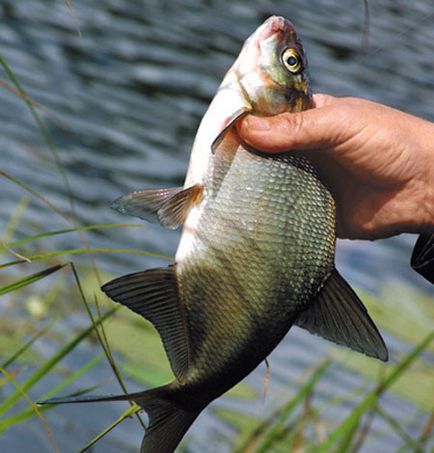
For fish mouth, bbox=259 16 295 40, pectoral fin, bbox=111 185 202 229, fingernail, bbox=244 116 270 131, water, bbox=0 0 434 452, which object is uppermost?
fish mouth, bbox=259 16 295 40

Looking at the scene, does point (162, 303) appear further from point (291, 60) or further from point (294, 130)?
point (291, 60)

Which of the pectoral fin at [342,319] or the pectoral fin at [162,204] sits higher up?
the pectoral fin at [162,204]

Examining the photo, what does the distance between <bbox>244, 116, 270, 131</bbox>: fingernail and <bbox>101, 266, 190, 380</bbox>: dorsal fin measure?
1.17ft

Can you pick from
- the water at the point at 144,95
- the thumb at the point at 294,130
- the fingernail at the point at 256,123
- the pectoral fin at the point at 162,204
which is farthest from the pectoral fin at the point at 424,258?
the water at the point at 144,95

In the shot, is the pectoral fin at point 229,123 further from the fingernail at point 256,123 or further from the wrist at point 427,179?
the wrist at point 427,179

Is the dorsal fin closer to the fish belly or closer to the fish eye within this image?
the fish belly

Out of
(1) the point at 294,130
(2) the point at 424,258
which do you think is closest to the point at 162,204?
(1) the point at 294,130

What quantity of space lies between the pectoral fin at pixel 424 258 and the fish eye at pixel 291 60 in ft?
2.53

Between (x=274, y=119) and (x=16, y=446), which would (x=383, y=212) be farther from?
(x=16, y=446)

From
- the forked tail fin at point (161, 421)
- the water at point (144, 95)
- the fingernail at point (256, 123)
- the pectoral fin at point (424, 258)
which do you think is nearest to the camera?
the forked tail fin at point (161, 421)

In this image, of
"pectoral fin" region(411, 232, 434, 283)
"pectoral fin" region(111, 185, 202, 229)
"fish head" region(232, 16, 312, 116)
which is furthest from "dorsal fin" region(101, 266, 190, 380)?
"pectoral fin" region(411, 232, 434, 283)

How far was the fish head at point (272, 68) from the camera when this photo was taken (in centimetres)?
250

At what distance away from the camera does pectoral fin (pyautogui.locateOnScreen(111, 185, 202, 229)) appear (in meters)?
2.38

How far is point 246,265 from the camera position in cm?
235
